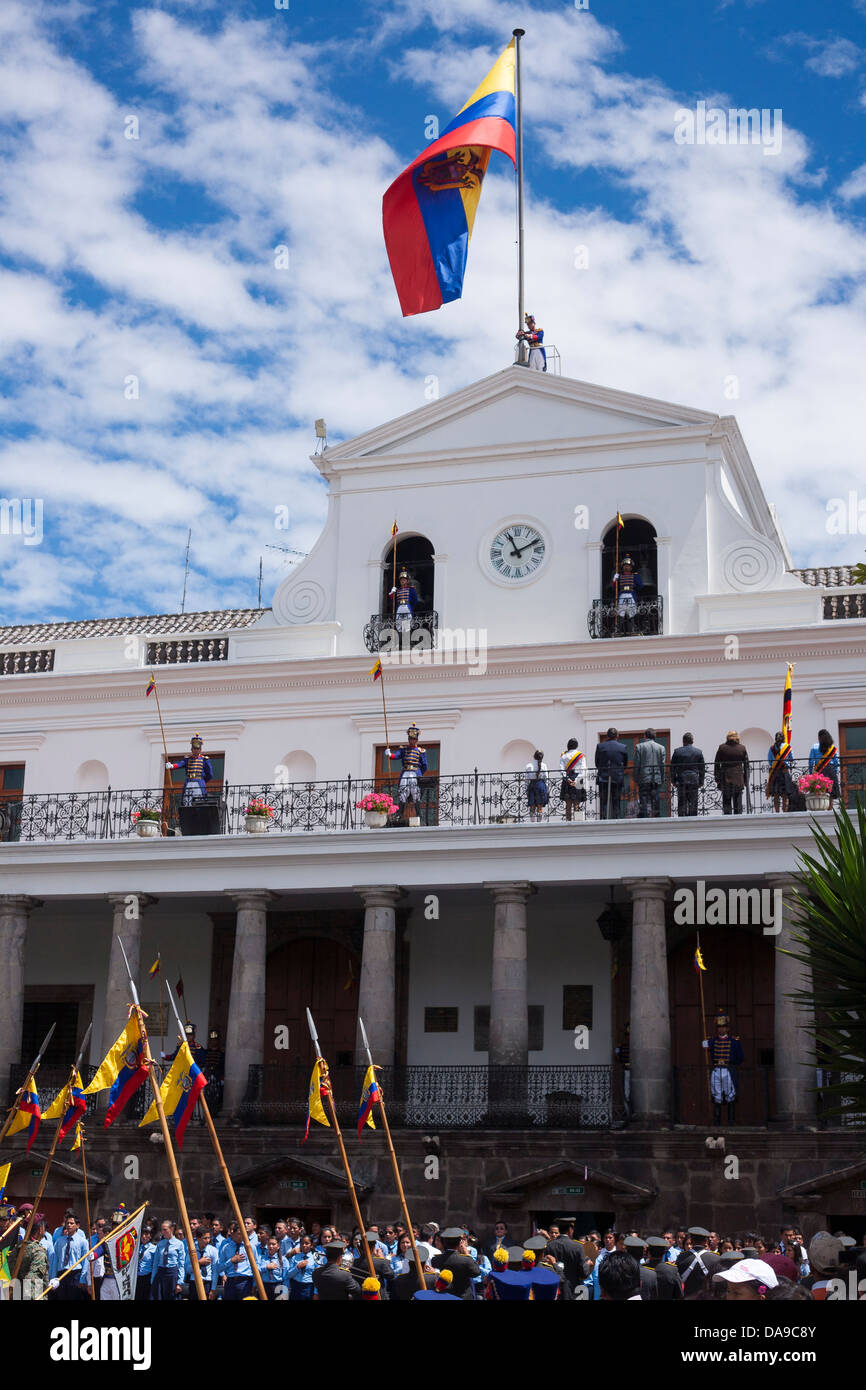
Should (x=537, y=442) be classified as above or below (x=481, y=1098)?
above

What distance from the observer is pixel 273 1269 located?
17766mm

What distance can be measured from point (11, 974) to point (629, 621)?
40.8ft

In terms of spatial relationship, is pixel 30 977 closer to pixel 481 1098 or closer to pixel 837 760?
pixel 481 1098

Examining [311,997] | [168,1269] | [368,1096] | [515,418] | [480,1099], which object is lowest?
[168,1269]

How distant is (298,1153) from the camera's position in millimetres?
→ 25188

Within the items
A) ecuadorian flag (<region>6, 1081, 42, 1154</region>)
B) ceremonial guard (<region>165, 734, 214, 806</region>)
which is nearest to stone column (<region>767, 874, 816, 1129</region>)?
ceremonial guard (<region>165, 734, 214, 806</region>)

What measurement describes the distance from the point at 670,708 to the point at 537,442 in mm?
5763

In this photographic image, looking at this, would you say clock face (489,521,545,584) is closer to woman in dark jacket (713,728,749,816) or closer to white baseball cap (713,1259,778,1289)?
woman in dark jacket (713,728,749,816)

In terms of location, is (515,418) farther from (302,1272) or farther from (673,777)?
(302,1272)

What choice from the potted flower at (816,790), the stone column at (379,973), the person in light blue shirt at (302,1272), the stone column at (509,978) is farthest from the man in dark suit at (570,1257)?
the potted flower at (816,790)

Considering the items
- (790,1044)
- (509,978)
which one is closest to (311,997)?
(509,978)

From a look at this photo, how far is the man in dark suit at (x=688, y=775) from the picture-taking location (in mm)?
25625
